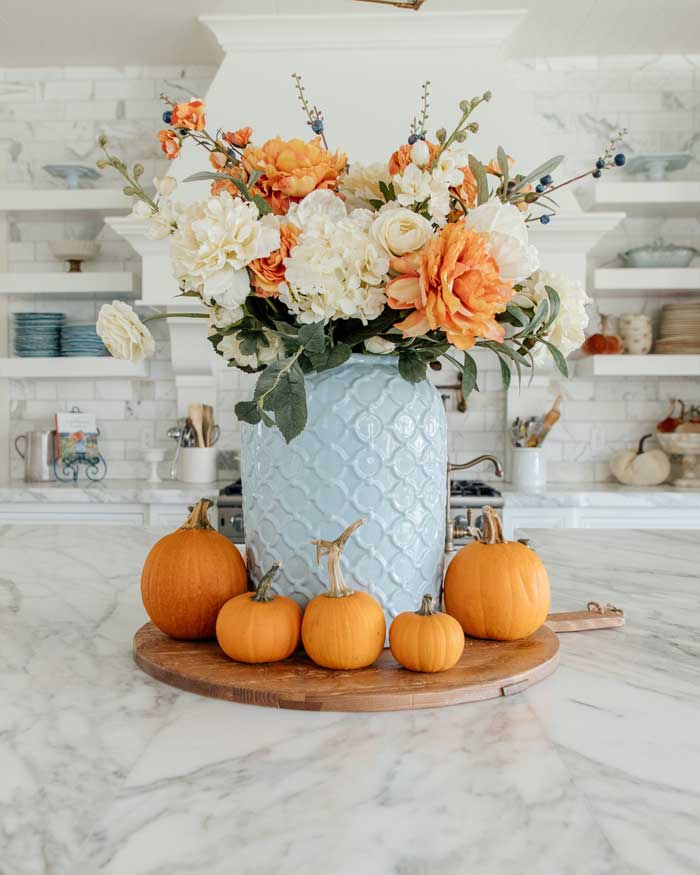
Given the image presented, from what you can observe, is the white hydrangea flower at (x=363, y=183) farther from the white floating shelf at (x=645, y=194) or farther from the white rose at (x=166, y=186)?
the white floating shelf at (x=645, y=194)

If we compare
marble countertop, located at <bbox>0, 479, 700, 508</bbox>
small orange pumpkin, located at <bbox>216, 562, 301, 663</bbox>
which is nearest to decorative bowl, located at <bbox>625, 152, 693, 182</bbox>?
marble countertop, located at <bbox>0, 479, 700, 508</bbox>

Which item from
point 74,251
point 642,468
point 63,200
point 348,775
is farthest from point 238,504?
point 348,775

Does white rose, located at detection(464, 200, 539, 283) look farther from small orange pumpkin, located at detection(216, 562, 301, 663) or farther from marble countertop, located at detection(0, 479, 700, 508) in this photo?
marble countertop, located at detection(0, 479, 700, 508)

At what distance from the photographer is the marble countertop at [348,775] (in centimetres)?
55

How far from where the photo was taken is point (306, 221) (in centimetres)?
80

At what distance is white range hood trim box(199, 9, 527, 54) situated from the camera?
11.5 ft

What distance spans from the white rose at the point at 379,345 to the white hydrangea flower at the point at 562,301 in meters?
0.14

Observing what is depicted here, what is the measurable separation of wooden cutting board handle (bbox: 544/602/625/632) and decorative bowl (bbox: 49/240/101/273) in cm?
346

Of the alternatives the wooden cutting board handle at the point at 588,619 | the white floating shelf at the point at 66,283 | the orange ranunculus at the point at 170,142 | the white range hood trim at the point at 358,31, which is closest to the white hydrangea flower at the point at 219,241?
the orange ranunculus at the point at 170,142

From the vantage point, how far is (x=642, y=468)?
384 centimetres

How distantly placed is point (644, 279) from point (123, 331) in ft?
10.9

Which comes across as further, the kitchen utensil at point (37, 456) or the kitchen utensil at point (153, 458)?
the kitchen utensil at point (37, 456)

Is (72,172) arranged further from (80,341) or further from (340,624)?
(340,624)

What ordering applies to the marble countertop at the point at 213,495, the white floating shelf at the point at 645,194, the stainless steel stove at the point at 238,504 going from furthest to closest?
1. the white floating shelf at the point at 645,194
2. the marble countertop at the point at 213,495
3. the stainless steel stove at the point at 238,504
